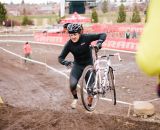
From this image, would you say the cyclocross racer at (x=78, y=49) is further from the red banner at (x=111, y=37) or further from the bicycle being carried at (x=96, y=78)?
the red banner at (x=111, y=37)

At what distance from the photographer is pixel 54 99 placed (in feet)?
53.7

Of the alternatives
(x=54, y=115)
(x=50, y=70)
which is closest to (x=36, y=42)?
(x=50, y=70)

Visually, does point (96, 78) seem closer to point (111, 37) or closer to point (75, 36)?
point (75, 36)

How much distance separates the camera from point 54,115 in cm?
952

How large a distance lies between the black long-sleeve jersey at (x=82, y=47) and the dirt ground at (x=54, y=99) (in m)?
1.47

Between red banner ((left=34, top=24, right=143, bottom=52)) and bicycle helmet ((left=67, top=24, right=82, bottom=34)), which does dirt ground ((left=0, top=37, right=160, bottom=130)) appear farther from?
red banner ((left=34, top=24, right=143, bottom=52))

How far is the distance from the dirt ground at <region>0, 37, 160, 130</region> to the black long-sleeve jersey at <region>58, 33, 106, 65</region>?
1.47 m

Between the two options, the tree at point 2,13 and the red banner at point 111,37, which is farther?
the tree at point 2,13

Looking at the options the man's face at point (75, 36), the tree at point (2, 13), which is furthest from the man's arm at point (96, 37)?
the tree at point (2, 13)

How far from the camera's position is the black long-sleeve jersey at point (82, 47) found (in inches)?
300

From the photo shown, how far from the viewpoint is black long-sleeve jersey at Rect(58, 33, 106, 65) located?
300 inches

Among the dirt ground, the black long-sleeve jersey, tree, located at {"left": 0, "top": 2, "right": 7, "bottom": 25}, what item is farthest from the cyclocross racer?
tree, located at {"left": 0, "top": 2, "right": 7, "bottom": 25}

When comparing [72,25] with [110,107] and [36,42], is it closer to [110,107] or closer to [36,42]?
[110,107]

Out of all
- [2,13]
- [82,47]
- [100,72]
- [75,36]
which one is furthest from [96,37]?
[2,13]
